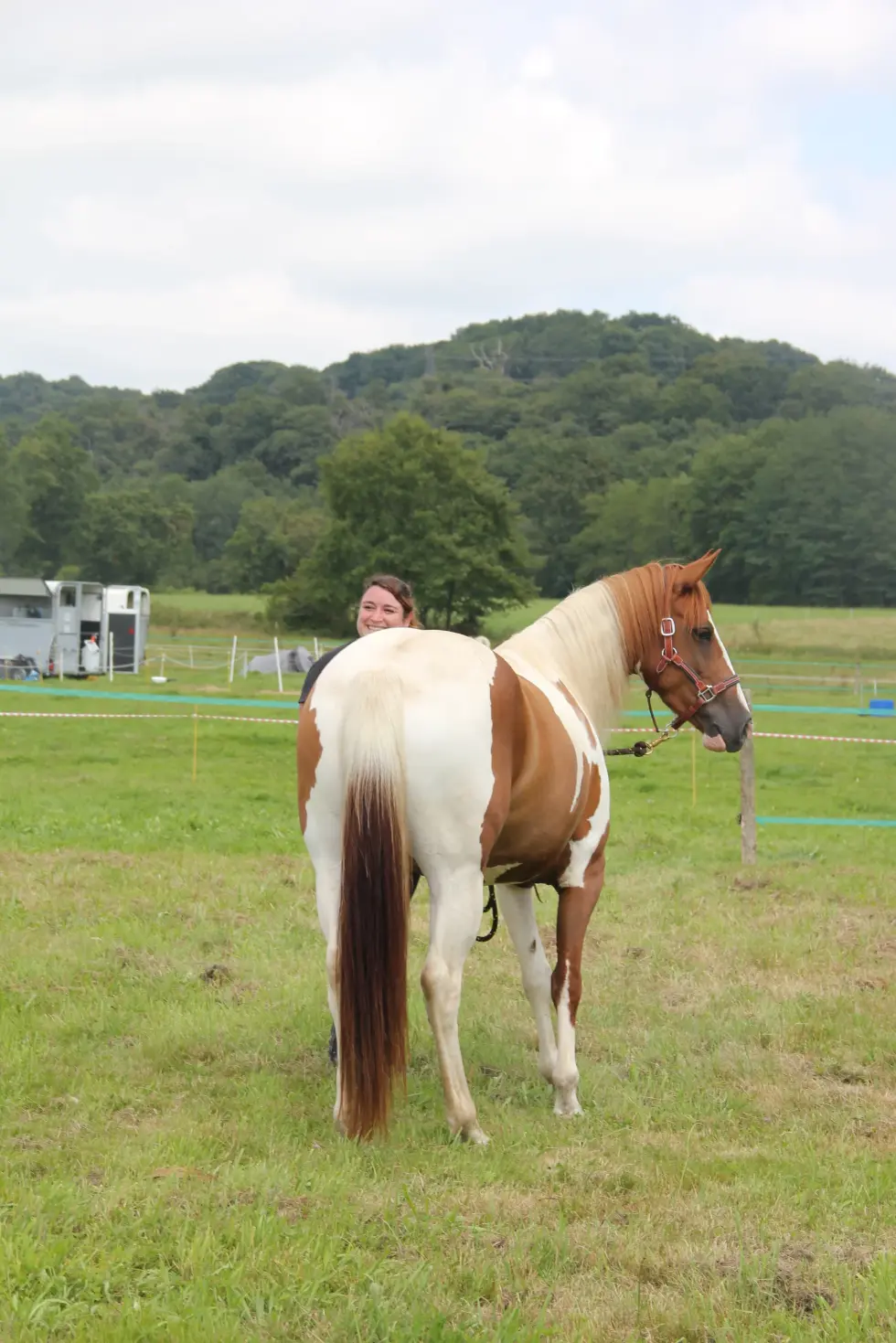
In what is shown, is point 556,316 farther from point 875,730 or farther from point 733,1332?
point 733,1332

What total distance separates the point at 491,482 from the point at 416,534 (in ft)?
15.2

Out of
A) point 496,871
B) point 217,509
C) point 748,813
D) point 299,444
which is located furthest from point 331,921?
point 299,444

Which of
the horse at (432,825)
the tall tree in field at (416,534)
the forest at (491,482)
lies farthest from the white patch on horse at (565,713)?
the forest at (491,482)

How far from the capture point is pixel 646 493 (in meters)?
73.2

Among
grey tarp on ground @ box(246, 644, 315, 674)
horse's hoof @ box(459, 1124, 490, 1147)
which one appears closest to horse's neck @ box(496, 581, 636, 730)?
horse's hoof @ box(459, 1124, 490, 1147)

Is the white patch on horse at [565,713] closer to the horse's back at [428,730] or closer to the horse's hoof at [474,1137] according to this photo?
the horse's back at [428,730]

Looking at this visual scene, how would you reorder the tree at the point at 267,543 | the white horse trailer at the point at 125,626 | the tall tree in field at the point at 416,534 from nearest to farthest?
the white horse trailer at the point at 125,626 → the tall tree in field at the point at 416,534 → the tree at the point at 267,543

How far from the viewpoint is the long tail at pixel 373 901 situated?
4008 mm

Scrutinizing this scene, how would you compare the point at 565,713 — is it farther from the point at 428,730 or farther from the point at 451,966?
the point at 451,966

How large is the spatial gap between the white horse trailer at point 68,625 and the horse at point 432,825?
96.5 feet

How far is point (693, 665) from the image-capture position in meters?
5.41

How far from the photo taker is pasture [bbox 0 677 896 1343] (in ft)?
9.85

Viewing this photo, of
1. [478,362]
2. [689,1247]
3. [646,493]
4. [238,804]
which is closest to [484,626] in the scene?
[646,493]

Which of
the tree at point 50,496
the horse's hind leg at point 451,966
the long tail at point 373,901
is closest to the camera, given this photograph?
the long tail at point 373,901
